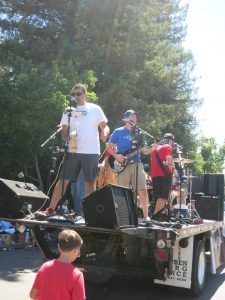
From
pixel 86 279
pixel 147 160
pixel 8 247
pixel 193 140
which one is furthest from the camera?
pixel 193 140

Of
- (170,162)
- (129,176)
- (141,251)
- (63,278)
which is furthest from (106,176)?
(63,278)

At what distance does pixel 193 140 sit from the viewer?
29.4 metres

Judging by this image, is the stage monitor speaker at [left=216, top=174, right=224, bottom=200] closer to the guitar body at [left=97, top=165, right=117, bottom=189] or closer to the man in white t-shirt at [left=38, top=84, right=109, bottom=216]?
the guitar body at [left=97, top=165, right=117, bottom=189]

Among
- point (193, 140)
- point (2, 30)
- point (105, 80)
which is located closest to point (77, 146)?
point (105, 80)

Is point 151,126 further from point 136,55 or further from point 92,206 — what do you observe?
point 92,206

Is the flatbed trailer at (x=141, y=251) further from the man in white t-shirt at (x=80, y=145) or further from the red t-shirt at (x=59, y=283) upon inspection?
the red t-shirt at (x=59, y=283)

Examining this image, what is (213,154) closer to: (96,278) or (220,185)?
(220,185)

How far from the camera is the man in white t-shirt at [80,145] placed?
6562 mm

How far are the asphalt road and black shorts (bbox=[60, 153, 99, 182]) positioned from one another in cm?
175

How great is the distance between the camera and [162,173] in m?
8.43

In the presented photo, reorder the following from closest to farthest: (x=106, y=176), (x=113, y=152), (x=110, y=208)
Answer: (x=110, y=208)
(x=113, y=152)
(x=106, y=176)

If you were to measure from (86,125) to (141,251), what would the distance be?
1.96 metres

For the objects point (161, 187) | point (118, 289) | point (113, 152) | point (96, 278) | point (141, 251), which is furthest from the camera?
point (161, 187)

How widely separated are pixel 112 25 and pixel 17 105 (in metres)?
7.58
